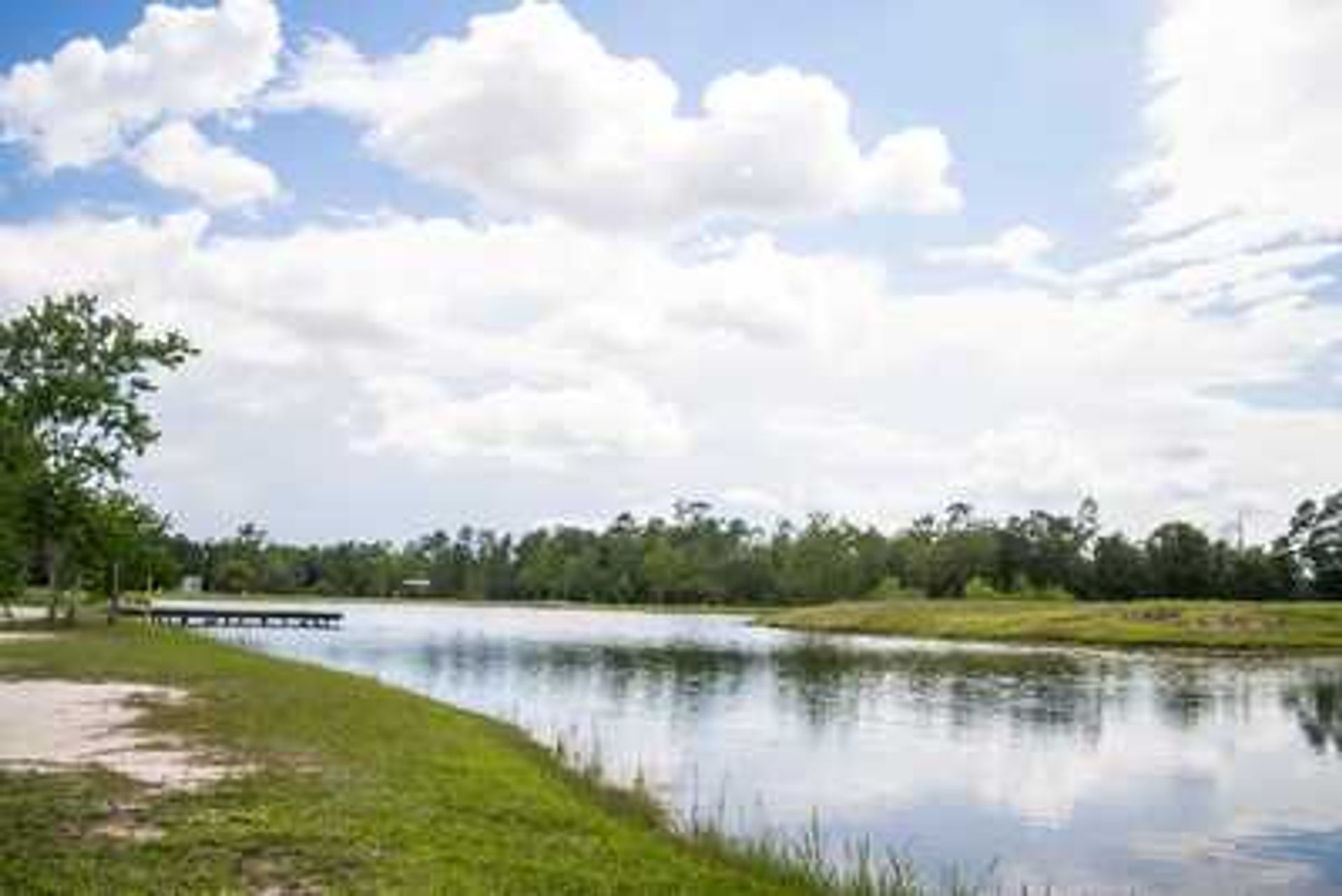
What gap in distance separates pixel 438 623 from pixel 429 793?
9715cm

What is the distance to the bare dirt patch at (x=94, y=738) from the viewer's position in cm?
1978

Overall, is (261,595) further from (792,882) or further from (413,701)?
(792,882)

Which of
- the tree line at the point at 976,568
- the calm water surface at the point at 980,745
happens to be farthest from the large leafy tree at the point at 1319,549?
the calm water surface at the point at 980,745

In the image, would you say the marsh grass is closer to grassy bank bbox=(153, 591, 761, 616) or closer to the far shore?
the far shore

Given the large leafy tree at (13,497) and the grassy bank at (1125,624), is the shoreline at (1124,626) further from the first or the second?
the large leafy tree at (13,497)

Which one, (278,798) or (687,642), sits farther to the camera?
(687,642)

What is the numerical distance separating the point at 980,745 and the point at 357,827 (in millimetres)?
23103

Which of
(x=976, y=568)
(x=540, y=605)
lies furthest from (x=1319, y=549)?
(x=540, y=605)

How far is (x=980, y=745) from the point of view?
35.8 m

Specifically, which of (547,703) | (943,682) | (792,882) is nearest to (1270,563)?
(943,682)

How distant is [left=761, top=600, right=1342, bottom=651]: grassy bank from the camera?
3492 inches

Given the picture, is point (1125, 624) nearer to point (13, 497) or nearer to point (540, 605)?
point (13, 497)

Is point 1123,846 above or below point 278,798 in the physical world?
below

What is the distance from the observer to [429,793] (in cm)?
1911
